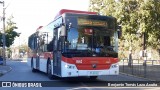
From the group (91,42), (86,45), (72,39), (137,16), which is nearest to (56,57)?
(72,39)

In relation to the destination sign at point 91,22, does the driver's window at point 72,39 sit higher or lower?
lower

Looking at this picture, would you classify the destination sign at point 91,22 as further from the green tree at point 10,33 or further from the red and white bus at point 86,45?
the green tree at point 10,33

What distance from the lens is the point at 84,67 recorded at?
1797 centimetres

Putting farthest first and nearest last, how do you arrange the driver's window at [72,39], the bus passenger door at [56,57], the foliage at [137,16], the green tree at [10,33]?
the green tree at [10,33] < the foliage at [137,16] < the bus passenger door at [56,57] < the driver's window at [72,39]

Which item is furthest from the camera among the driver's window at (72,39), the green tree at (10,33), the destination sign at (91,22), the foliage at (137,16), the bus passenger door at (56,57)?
the green tree at (10,33)

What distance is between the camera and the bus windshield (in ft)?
58.4

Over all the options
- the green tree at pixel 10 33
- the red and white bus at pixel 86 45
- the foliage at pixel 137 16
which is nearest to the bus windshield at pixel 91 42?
the red and white bus at pixel 86 45

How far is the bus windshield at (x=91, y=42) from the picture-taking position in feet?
58.4

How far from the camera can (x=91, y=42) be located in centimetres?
1803

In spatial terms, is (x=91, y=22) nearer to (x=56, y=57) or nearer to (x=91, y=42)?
(x=91, y=42)

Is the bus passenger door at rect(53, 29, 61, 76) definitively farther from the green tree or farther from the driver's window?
the green tree

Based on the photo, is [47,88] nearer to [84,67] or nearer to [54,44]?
[84,67]

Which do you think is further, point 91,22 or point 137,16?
point 137,16

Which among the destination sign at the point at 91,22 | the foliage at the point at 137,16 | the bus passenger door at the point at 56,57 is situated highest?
the foliage at the point at 137,16
